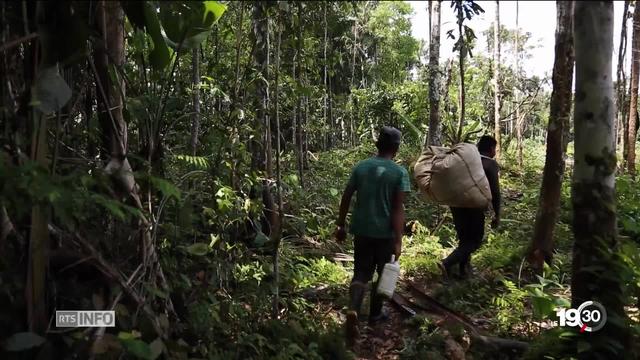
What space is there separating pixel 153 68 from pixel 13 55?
1076mm

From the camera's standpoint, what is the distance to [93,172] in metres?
2.88

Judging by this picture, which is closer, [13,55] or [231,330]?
[13,55]

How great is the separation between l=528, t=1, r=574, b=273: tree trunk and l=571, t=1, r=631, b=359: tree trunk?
234 cm

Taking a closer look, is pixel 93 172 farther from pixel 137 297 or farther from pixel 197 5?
pixel 197 5

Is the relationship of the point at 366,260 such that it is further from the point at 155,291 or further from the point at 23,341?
the point at 23,341

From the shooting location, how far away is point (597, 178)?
3.39 m

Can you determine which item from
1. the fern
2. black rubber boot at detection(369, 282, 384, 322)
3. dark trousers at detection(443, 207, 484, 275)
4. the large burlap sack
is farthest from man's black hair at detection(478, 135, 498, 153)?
the fern

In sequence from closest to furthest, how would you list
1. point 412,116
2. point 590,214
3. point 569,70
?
point 590,214, point 569,70, point 412,116

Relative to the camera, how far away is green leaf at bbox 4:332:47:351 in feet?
7.53

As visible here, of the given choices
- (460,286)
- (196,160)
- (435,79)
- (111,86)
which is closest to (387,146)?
(196,160)

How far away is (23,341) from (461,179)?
4188 mm

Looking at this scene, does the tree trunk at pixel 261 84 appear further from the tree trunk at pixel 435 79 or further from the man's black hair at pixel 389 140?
the tree trunk at pixel 435 79

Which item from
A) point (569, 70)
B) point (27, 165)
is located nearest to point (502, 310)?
point (569, 70)

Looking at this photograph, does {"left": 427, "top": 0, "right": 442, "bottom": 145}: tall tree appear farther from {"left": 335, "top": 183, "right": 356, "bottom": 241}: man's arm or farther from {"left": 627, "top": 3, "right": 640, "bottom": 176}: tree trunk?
{"left": 335, "top": 183, "right": 356, "bottom": 241}: man's arm
